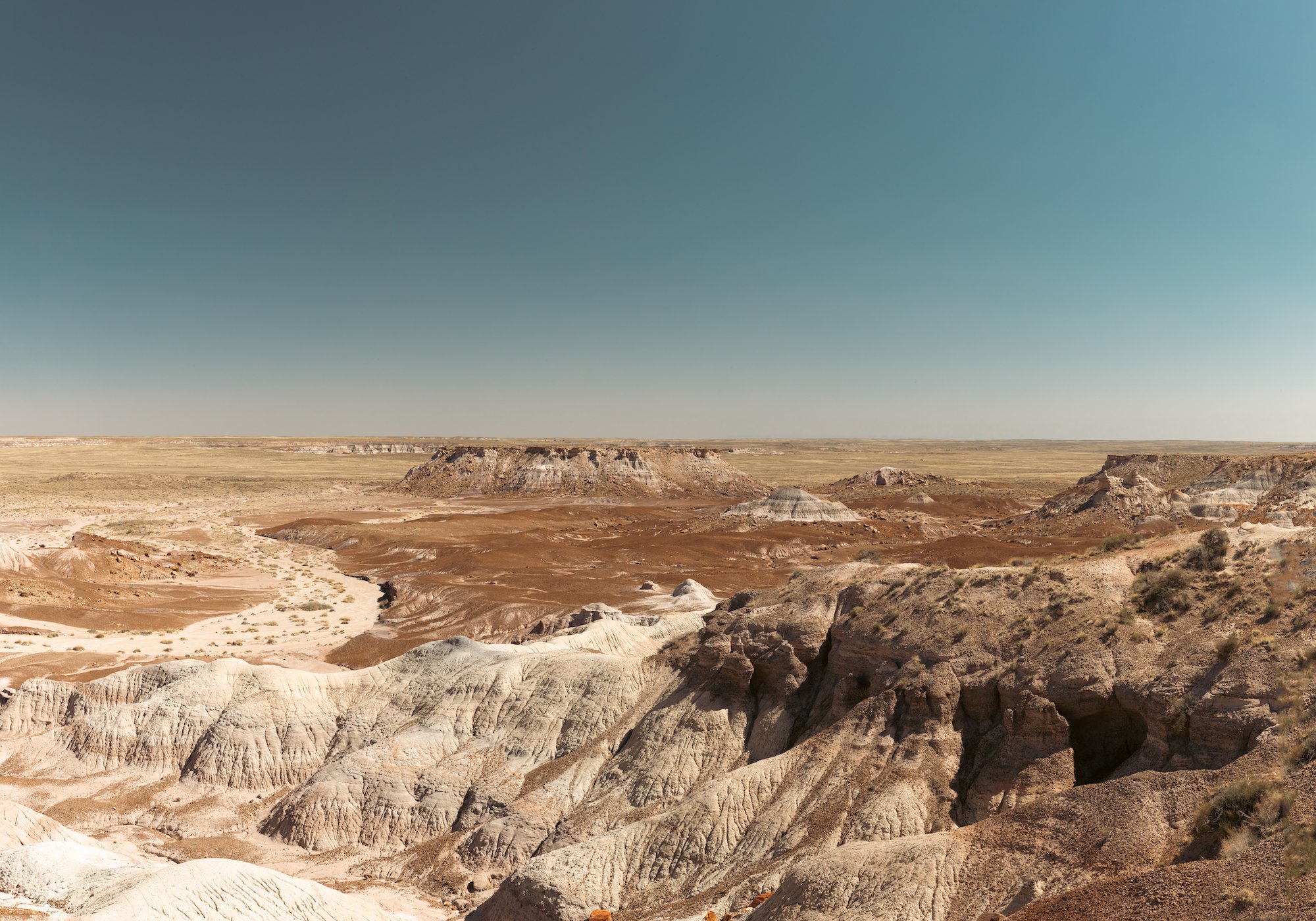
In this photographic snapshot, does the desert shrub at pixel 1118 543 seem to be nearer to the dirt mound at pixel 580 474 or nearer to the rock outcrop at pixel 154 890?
the rock outcrop at pixel 154 890

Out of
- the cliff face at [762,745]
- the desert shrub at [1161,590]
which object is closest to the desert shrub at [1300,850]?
the cliff face at [762,745]

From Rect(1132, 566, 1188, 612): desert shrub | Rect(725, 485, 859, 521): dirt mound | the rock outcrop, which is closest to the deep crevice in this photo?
Rect(1132, 566, 1188, 612): desert shrub

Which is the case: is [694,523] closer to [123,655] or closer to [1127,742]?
[123,655]

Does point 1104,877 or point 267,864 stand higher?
point 1104,877

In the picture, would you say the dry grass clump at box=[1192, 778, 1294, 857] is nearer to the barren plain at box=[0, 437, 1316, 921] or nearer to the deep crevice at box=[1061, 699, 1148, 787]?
the barren plain at box=[0, 437, 1316, 921]

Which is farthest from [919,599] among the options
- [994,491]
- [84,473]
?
[84,473]

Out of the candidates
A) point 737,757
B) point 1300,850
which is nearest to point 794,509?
point 737,757
